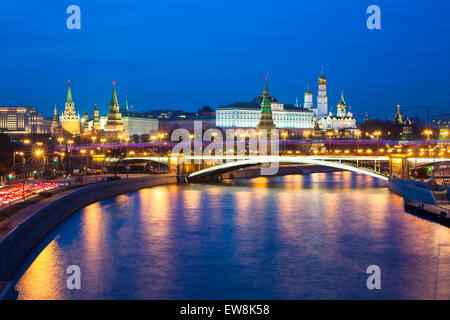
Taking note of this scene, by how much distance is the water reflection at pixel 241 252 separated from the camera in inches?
500

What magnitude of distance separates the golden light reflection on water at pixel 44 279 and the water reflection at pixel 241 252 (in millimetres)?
20

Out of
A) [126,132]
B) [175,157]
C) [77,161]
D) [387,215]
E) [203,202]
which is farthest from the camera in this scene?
[126,132]

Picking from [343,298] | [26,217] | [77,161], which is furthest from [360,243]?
[77,161]

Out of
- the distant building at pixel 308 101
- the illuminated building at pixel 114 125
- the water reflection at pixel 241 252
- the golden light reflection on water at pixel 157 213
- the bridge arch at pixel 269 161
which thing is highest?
A: the distant building at pixel 308 101

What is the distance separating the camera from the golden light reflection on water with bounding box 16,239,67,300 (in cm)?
1205

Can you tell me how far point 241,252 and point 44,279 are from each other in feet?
17.8

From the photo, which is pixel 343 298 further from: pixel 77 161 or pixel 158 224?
pixel 77 161

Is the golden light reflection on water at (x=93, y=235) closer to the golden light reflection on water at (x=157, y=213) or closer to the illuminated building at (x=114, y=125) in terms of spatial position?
the golden light reflection on water at (x=157, y=213)

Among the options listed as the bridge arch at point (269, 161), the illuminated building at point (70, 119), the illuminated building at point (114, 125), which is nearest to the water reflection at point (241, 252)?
the bridge arch at point (269, 161)

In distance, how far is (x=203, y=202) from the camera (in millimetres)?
27453

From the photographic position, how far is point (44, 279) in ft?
42.8

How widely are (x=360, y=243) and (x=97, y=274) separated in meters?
7.71

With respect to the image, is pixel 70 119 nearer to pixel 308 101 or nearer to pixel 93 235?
pixel 308 101

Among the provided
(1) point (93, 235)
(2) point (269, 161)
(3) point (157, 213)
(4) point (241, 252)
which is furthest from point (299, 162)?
(4) point (241, 252)
